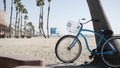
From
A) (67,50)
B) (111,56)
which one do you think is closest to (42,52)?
(67,50)

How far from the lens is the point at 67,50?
7.58m

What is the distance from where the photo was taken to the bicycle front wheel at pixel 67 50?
725 centimetres

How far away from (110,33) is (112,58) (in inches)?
21.7

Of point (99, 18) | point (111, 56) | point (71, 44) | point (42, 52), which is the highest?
point (99, 18)

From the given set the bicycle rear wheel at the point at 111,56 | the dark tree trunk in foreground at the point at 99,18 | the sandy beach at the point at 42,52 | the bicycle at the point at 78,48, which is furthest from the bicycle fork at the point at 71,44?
the bicycle rear wheel at the point at 111,56

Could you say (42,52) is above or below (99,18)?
below

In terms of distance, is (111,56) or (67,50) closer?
(111,56)

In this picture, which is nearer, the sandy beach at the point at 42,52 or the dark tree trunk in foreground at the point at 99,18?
the dark tree trunk in foreground at the point at 99,18

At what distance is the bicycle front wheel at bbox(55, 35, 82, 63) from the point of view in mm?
7246

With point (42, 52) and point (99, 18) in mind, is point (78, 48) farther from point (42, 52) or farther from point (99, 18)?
point (42, 52)

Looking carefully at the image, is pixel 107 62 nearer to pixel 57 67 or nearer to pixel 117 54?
pixel 117 54

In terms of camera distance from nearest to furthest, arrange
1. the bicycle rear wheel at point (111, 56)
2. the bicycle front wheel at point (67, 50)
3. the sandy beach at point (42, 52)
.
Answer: the bicycle rear wheel at point (111, 56), the bicycle front wheel at point (67, 50), the sandy beach at point (42, 52)

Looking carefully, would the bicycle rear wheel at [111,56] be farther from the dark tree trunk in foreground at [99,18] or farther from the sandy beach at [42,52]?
the sandy beach at [42,52]

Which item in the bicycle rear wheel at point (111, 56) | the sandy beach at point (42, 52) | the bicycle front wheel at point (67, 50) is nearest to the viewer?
the bicycle rear wheel at point (111, 56)
